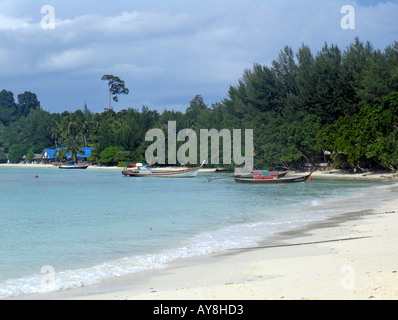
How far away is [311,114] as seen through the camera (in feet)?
214

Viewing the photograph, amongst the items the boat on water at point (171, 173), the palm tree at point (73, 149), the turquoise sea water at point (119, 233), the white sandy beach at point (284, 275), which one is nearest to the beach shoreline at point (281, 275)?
the white sandy beach at point (284, 275)

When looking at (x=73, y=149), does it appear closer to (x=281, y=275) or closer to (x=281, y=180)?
(x=281, y=180)

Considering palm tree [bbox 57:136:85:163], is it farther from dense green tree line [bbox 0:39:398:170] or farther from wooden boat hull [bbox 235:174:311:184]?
wooden boat hull [bbox 235:174:311:184]

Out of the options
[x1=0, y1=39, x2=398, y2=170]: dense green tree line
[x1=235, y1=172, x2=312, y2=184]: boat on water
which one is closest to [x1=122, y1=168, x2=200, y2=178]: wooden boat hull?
[x1=0, y1=39, x2=398, y2=170]: dense green tree line

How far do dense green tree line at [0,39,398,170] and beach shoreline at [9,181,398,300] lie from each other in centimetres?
3568

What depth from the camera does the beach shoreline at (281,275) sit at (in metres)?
7.91

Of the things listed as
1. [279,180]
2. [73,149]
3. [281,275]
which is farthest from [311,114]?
[73,149]

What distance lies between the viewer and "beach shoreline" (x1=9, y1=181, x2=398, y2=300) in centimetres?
791

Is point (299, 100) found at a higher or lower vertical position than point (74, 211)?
higher

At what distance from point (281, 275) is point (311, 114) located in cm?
5821
